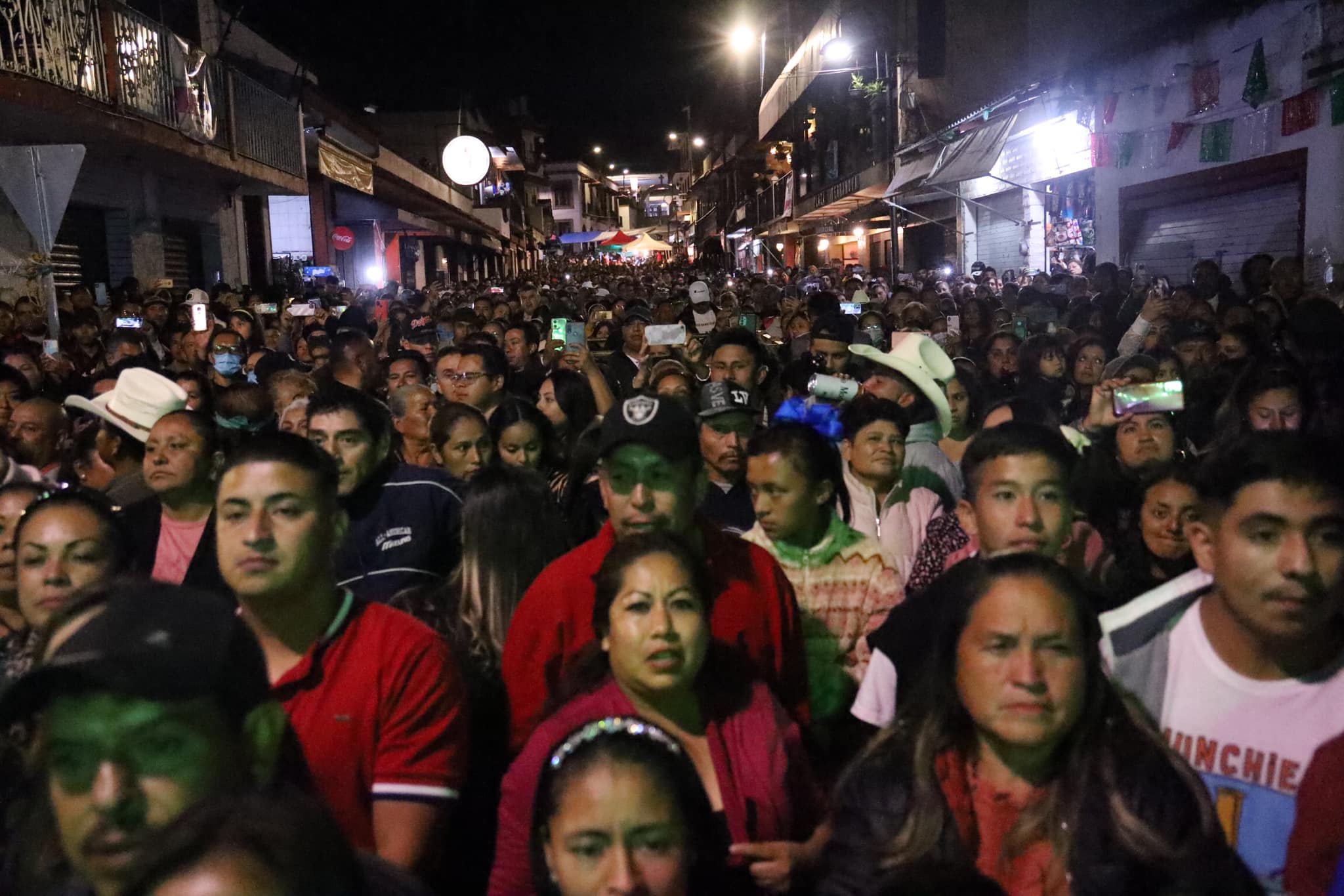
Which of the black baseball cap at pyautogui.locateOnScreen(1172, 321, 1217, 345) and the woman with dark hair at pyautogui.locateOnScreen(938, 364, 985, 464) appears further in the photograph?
the black baseball cap at pyautogui.locateOnScreen(1172, 321, 1217, 345)

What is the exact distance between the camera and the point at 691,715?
280 centimetres

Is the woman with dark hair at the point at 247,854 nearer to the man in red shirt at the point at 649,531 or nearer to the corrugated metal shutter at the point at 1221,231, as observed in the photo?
the man in red shirt at the point at 649,531

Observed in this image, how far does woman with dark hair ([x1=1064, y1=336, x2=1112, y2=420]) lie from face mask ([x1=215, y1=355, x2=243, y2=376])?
6.23 m

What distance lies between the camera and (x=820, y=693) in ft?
12.4

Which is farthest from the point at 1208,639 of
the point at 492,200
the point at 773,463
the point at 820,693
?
the point at 492,200

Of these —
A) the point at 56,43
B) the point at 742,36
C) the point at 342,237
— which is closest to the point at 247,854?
the point at 56,43

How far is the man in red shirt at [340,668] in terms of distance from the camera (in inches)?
105

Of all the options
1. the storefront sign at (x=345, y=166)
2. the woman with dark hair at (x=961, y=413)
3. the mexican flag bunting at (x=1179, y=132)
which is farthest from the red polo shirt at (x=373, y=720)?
the storefront sign at (x=345, y=166)

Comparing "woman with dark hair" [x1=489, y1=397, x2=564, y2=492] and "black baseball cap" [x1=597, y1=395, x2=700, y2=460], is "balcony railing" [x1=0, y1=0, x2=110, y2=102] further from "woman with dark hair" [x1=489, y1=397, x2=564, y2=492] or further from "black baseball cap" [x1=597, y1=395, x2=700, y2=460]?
"black baseball cap" [x1=597, y1=395, x2=700, y2=460]

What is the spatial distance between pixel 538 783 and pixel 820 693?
5.22 feet

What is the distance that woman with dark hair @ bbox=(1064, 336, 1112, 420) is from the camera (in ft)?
25.1

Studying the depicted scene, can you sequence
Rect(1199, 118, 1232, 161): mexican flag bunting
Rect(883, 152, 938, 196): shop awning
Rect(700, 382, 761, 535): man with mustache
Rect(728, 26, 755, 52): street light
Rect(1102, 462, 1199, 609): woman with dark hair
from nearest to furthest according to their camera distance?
Rect(1102, 462, 1199, 609): woman with dark hair
Rect(700, 382, 761, 535): man with mustache
Rect(1199, 118, 1232, 161): mexican flag bunting
Rect(883, 152, 938, 196): shop awning
Rect(728, 26, 755, 52): street light

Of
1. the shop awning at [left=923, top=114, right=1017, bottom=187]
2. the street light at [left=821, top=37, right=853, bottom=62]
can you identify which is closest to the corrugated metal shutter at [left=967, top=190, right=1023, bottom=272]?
the shop awning at [left=923, top=114, right=1017, bottom=187]

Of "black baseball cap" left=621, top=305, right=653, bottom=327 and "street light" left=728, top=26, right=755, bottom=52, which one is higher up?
"street light" left=728, top=26, right=755, bottom=52
